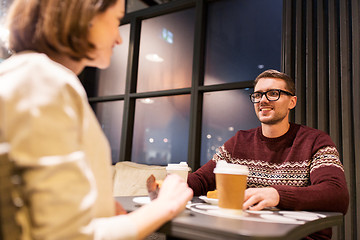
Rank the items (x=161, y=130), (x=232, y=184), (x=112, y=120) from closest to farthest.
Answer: (x=232, y=184) < (x=161, y=130) < (x=112, y=120)

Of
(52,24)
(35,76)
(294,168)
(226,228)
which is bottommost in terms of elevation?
(226,228)

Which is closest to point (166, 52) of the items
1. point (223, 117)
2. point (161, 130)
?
point (161, 130)

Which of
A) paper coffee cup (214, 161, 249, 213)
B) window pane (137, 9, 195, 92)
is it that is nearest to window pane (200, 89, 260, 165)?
window pane (137, 9, 195, 92)

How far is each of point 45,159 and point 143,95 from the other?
2979 mm

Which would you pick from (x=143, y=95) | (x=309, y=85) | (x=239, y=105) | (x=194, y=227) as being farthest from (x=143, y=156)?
(x=194, y=227)

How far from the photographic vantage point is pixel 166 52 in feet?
11.6

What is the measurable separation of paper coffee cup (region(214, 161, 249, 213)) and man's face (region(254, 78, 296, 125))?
0.94 metres

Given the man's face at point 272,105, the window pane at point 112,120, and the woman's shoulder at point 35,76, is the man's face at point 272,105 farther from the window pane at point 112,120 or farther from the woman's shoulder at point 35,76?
the window pane at point 112,120

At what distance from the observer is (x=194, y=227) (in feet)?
2.14

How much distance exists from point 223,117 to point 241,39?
2.73 ft

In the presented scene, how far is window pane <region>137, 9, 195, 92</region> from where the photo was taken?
11.0 feet

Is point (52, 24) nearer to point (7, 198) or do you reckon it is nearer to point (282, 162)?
point (7, 198)

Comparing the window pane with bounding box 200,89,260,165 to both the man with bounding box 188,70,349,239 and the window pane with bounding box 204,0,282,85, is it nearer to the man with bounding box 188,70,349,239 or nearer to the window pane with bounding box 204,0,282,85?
the window pane with bounding box 204,0,282,85

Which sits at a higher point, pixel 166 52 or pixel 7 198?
pixel 166 52
